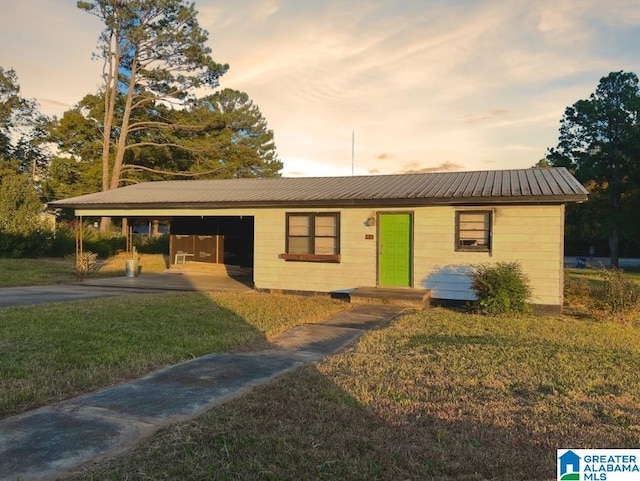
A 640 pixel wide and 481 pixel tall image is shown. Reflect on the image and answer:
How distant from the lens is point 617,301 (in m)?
9.34

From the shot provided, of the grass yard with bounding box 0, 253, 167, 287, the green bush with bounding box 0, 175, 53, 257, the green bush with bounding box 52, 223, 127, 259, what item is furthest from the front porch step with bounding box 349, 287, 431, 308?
the green bush with bounding box 0, 175, 53, 257

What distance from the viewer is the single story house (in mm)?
10266

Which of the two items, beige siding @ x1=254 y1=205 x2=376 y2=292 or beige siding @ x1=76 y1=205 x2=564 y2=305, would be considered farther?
beige siding @ x1=254 y1=205 x2=376 y2=292

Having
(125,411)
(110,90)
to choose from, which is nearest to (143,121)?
(110,90)

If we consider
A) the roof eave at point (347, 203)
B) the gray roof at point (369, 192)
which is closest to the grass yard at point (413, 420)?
the roof eave at point (347, 203)

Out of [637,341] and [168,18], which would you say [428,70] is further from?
[168,18]

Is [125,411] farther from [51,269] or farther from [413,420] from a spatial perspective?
[51,269]

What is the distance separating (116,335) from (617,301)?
28.6 ft

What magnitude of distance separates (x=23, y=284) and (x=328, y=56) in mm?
10601

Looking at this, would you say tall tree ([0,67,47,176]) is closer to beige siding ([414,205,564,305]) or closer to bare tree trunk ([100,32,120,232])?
bare tree trunk ([100,32,120,232])

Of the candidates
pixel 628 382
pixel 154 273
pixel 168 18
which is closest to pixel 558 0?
pixel 628 382

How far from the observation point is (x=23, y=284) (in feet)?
44.8

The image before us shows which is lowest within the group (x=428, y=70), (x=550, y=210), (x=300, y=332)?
(x=300, y=332)

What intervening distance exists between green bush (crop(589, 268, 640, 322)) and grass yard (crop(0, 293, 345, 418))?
199 inches
